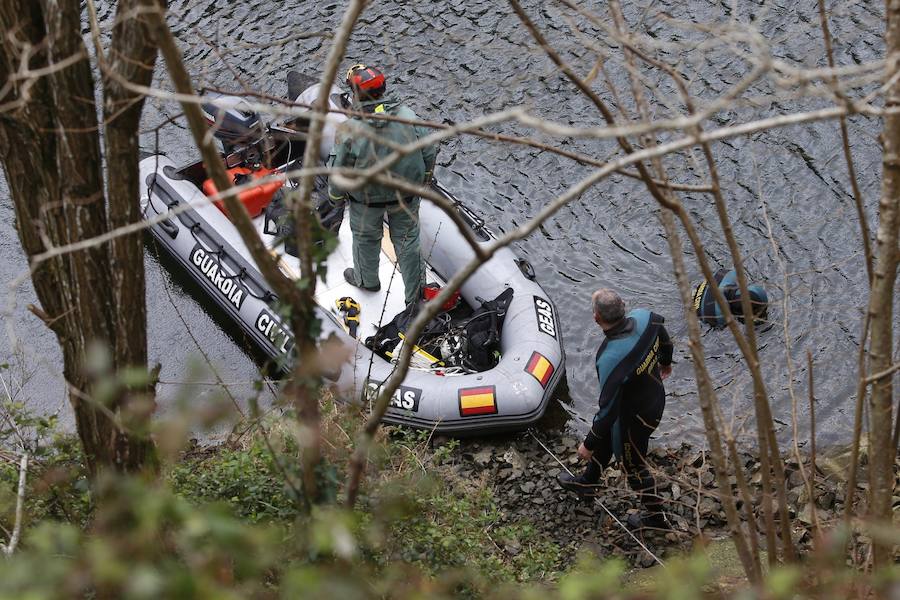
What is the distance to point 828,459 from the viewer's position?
5648mm

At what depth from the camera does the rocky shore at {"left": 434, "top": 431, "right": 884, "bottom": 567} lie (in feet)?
16.6

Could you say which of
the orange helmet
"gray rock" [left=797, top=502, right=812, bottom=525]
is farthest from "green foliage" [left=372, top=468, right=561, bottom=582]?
the orange helmet

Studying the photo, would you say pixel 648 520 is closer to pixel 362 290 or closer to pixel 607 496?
pixel 607 496

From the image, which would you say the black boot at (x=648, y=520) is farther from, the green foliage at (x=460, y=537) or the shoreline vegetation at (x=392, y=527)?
the green foliage at (x=460, y=537)

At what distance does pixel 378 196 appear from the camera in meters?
5.80

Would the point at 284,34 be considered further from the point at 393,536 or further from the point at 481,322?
the point at 393,536

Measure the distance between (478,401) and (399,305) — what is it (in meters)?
1.16

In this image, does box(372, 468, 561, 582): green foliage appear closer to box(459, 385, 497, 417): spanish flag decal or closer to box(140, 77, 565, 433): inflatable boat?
box(459, 385, 497, 417): spanish flag decal

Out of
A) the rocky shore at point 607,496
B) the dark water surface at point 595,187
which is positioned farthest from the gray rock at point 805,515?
the dark water surface at point 595,187

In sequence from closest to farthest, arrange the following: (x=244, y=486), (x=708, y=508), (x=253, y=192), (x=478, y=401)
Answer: (x=244, y=486) → (x=708, y=508) → (x=478, y=401) → (x=253, y=192)

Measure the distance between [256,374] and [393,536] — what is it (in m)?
3.07

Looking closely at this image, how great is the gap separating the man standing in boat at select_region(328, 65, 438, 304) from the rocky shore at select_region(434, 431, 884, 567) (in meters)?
1.29

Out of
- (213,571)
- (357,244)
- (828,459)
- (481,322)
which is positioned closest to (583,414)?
(481,322)

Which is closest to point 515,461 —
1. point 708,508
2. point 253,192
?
point 708,508
